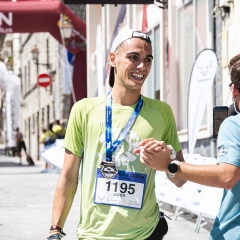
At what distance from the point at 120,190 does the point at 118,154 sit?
0.57 feet

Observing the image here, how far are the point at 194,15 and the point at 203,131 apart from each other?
7.82 feet

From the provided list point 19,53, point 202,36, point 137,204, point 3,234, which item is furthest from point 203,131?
point 19,53

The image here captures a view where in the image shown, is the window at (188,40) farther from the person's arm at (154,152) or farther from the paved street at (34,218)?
the person's arm at (154,152)

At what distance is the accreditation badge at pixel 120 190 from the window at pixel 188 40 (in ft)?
32.8

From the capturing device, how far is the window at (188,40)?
13922mm

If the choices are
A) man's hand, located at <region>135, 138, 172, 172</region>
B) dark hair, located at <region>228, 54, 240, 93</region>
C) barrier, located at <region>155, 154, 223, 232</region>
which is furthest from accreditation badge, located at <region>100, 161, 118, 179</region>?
barrier, located at <region>155, 154, 223, 232</region>

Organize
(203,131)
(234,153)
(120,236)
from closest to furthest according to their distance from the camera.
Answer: (234,153) → (120,236) → (203,131)

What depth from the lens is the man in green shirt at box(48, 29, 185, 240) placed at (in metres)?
3.67

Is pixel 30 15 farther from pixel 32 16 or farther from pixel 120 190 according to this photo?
pixel 120 190

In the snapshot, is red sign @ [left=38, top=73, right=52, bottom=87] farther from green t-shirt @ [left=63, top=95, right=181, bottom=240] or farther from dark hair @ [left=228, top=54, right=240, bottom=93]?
dark hair @ [left=228, top=54, right=240, bottom=93]

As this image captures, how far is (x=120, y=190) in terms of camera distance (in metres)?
3.70

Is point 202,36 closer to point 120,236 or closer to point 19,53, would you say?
point 120,236

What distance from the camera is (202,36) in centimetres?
1387

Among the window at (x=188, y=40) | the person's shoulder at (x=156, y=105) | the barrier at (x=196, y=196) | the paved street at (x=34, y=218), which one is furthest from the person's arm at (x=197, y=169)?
the window at (x=188, y=40)
